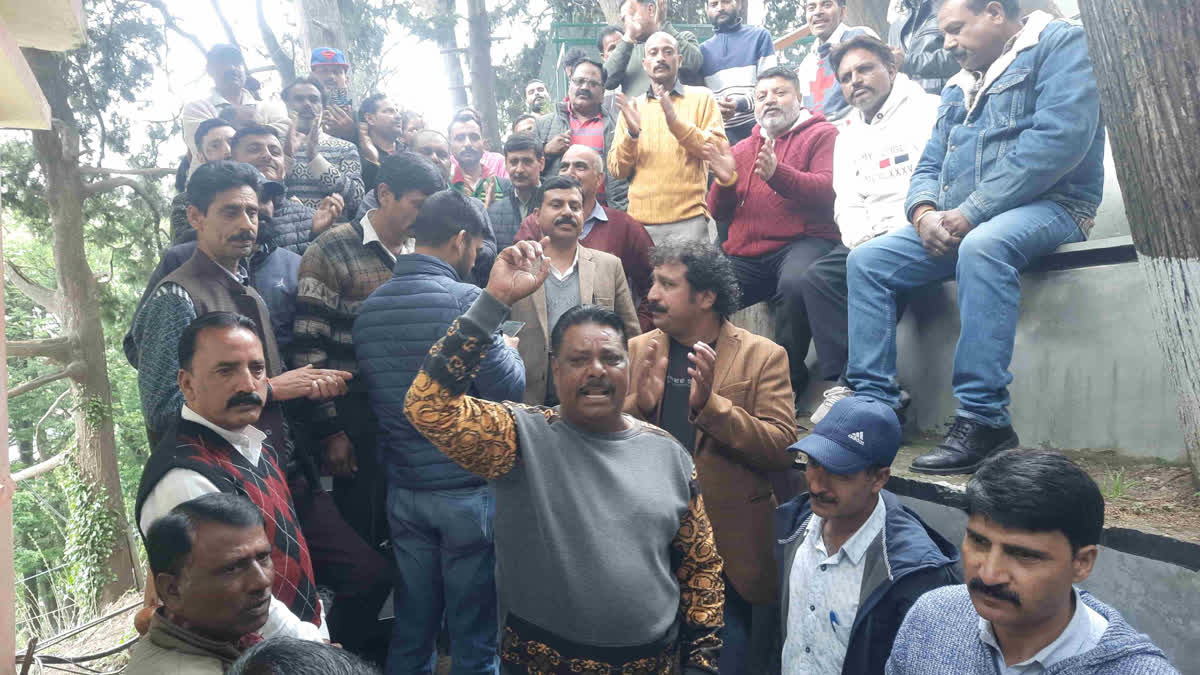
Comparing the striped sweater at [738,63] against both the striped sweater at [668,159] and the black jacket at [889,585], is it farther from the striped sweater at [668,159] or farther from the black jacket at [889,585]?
the black jacket at [889,585]

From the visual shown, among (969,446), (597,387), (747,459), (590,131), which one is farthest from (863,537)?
(590,131)

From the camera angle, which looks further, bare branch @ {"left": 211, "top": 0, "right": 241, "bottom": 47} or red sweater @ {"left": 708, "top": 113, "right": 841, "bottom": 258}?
bare branch @ {"left": 211, "top": 0, "right": 241, "bottom": 47}

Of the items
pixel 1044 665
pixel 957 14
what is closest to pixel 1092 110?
pixel 957 14

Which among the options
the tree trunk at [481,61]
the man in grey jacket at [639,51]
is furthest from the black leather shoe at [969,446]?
the tree trunk at [481,61]

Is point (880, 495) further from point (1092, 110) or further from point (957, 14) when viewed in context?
point (957, 14)

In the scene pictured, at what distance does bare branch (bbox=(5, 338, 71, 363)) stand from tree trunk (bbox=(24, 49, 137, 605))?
151 mm

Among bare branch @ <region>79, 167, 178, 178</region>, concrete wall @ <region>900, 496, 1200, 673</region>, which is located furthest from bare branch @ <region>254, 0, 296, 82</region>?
concrete wall @ <region>900, 496, 1200, 673</region>

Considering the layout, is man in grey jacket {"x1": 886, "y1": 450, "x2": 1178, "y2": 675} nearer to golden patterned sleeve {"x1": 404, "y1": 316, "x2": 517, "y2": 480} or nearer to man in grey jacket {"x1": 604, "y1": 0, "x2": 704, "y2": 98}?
golden patterned sleeve {"x1": 404, "y1": 316, "x2": 517, "y2": 480}

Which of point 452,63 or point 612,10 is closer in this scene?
point 612,10

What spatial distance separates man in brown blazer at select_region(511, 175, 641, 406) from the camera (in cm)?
414

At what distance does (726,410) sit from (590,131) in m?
3.96

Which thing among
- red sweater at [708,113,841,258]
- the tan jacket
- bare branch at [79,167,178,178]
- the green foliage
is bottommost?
the green foliage

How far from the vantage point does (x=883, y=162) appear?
4.26 meters

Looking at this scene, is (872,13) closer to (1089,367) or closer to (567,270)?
(567,270)
